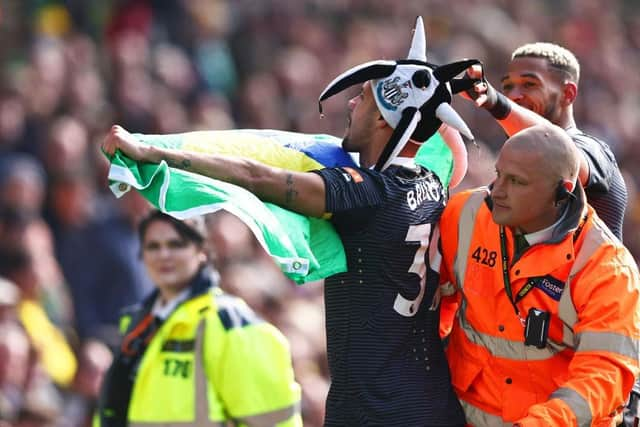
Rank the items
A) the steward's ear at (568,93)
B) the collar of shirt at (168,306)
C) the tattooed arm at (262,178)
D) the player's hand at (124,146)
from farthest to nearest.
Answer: the collar of shirt at (168,306), the steward's ear at (568,93), the tattooed arm at (262,178), the player's hand at (124,146)

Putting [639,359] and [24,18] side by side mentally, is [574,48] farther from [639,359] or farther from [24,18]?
[639,359]

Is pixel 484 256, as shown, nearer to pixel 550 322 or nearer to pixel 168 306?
pixel 550 322

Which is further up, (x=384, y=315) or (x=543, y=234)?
(x=543, y=234)

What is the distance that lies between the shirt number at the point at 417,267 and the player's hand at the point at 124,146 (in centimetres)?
104

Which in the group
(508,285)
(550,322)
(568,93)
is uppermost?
(568,93)

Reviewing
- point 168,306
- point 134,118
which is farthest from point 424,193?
point 134,118

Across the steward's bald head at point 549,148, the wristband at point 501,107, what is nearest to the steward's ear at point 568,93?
the wristband at point 501,107

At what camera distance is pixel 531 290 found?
5672 millimetres

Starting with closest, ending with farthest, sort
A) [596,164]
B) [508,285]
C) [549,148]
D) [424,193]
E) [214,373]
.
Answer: [549,148] < [508,285] < [424,193] < [596,164] < [214,373]

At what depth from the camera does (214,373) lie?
7207mm

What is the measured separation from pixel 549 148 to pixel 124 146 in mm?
Result: 1503

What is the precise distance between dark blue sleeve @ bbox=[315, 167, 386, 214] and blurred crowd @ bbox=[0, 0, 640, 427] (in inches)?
99.7

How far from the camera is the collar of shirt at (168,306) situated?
293 inches

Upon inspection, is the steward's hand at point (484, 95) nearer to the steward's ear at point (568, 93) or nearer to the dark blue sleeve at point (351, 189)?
the dark blue sleeve at point (351, 189)
